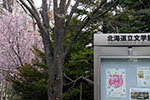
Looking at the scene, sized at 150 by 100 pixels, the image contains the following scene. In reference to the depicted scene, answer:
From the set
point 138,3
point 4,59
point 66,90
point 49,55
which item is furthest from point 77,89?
point 4,59

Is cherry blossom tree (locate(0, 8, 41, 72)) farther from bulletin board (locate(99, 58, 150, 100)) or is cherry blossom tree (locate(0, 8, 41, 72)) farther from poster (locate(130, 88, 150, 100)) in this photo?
poster (locate(130, 88, 150, 100))

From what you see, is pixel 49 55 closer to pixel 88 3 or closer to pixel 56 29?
pixel 56 29

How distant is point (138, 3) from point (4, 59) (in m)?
6.93

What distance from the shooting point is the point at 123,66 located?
2945 millimetres

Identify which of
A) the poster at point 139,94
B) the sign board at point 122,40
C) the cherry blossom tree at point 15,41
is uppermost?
the cherry blossom tree at point 15,41

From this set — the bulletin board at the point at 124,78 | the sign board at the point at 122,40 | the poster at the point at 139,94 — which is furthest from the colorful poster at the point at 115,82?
the sign board at the point at 122,40

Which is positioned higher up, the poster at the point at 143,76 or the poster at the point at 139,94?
the poster at the point at 143,76

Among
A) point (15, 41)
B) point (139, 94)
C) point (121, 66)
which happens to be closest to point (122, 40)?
point (121, 66)

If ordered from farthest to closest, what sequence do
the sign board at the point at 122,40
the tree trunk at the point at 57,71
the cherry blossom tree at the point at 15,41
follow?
the cherry blossom tree at the point at 15,41
the tree trunk at the point at 57,71
the sign board at the point at 122,40

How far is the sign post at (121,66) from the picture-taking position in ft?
9.48

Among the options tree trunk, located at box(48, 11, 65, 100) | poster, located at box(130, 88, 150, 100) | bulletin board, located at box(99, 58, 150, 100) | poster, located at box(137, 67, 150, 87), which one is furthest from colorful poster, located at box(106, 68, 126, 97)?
tree trunk, located at box(48, 11, 65, 100)

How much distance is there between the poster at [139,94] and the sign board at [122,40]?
0.66m

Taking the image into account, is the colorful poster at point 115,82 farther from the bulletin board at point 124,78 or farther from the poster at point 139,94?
the poster at point 139,94

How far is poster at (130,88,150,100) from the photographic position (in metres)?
2.83
